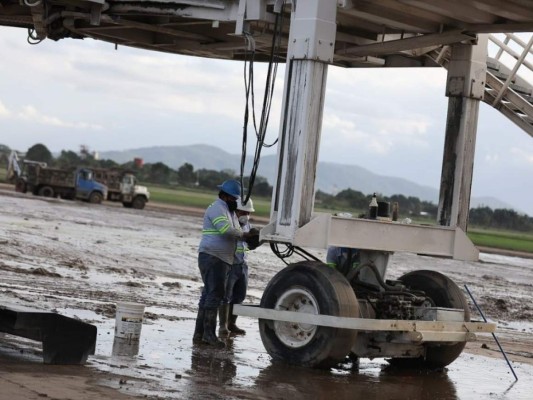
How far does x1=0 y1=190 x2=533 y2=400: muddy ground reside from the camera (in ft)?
35.7

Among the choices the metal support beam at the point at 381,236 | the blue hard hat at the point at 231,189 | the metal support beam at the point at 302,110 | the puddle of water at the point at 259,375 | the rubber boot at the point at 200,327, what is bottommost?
the puddle of water at the point at 259,375

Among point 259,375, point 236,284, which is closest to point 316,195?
point 236,284

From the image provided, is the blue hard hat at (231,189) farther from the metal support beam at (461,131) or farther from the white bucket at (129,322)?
the metal support beam at (461,131)

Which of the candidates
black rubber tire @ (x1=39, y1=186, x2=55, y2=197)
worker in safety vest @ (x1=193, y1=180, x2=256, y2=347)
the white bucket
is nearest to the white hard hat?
worker in safety vest @ (x1=193, y1=180, x2=256, y2=347)

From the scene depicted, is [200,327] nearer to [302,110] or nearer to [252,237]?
[252,237]

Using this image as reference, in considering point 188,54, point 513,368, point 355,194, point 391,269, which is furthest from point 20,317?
point 355,194

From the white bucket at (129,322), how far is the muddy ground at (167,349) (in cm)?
24

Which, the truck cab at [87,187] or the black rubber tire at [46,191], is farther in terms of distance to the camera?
the black rubber tire at [46,191]

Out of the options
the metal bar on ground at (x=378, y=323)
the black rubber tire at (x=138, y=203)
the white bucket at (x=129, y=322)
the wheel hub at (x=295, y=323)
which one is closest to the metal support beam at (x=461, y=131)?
the metal bar on ground at (x=378, y=323)

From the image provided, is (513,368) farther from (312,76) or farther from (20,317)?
(20,317)

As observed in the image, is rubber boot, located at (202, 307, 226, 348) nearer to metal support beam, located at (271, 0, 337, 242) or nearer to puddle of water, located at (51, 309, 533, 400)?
puddle of water, located at (51, 309, 533, 400)

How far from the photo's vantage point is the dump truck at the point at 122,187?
209 ft

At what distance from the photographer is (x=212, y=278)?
14617mm

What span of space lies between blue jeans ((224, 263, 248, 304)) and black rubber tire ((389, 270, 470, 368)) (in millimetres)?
2299
